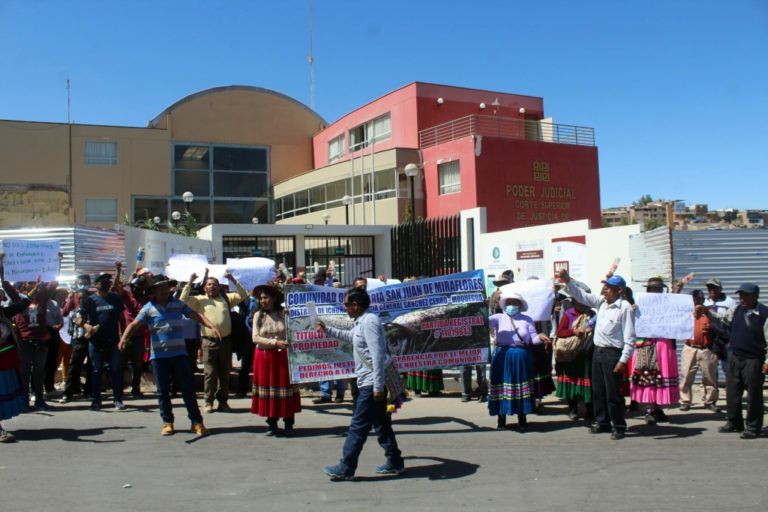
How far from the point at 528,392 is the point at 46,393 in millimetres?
7916

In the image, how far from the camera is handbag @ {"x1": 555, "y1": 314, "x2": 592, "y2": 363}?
867cm

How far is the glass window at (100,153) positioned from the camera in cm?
3775

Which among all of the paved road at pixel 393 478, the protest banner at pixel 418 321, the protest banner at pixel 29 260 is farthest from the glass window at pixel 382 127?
the paved road at pixel 393 478

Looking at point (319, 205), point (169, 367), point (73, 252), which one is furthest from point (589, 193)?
point (169, 367)

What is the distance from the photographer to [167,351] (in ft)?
27.3

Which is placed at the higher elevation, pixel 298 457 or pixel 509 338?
pixel 509 338

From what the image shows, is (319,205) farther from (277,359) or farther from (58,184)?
(277,359)

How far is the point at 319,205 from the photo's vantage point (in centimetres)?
3753

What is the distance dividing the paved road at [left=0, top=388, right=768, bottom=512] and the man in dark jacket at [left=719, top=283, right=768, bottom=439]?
0.27 meters

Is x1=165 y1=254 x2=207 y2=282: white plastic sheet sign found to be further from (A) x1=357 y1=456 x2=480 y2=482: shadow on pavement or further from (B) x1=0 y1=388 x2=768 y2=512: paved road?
(A) x1=357 y1=456 x2=480 y2=482: shadow on pavement

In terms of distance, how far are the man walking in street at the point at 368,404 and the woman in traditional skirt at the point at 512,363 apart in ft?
7.19

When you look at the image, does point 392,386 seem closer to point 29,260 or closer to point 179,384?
point 179,384

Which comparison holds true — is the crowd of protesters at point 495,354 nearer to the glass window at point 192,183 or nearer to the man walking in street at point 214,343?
the man walking in street at point 214,343

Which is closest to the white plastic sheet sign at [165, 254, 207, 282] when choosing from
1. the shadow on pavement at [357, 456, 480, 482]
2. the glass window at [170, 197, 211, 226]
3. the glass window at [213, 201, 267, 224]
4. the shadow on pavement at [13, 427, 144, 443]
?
the shadow on pavement at [13, 427, 144, 443]
